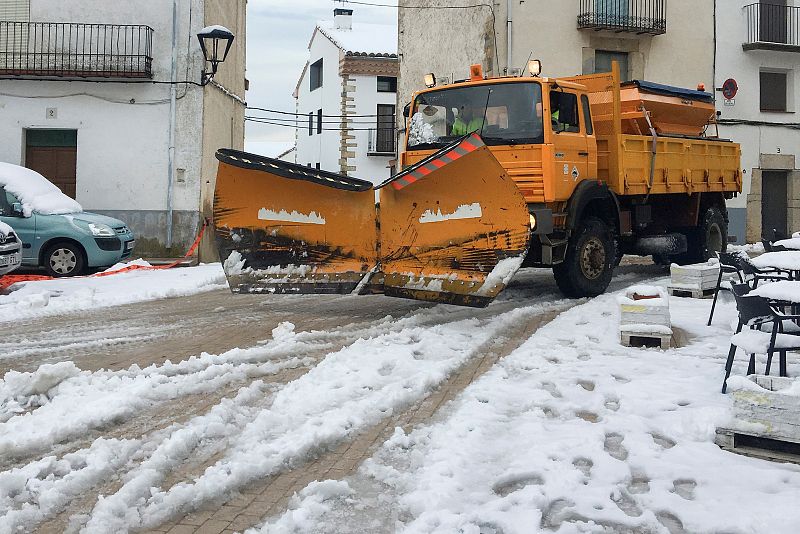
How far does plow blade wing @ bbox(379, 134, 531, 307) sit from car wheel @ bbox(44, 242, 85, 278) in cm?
651

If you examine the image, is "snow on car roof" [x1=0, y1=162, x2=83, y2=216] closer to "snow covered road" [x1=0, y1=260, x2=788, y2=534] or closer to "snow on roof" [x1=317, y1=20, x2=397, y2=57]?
"snow covered road" [x1=0, y1=260, x2=788, y2=534]

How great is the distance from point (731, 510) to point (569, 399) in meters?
1.65

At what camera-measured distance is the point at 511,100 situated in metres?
8.61

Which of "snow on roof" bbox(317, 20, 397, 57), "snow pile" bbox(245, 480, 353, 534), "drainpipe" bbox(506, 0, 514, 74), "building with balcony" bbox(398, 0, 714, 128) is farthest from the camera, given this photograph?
"snow on roof" bbox(317, 20, 397, 57)

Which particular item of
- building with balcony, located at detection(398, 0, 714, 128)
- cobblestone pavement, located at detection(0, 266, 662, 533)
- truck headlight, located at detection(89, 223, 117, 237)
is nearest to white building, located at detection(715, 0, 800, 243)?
building with balcony, located at detection(398, 0, 714, 128)

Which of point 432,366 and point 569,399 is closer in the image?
point 569,399

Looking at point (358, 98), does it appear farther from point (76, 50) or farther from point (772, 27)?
point (76, 50)

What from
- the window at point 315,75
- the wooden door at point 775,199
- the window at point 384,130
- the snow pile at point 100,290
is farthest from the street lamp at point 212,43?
the window at point 315,75

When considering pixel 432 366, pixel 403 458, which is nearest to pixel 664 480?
pixel 403 458

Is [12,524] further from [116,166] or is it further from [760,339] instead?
[116,166]

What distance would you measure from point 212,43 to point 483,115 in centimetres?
977

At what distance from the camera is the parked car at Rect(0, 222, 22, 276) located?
31.9 feet

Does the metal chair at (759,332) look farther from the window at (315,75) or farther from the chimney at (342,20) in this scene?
the window at (315,75)

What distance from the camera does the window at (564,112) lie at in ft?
28.3
